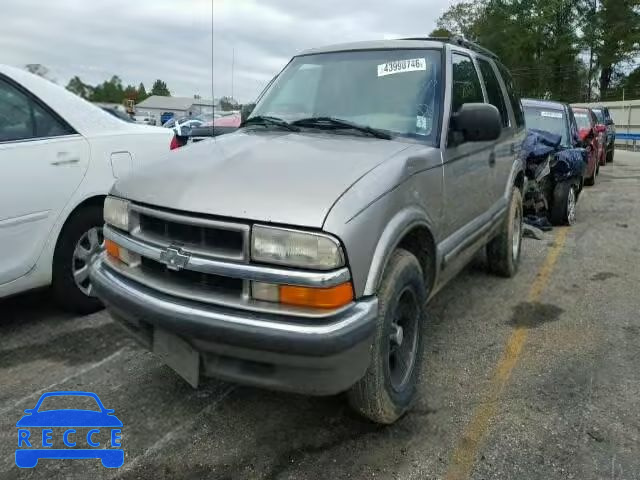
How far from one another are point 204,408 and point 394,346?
110cm

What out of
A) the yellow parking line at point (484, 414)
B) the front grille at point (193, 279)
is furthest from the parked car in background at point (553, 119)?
the front grille at point (193, 279)

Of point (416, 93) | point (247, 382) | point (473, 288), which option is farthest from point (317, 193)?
point (473, 288)

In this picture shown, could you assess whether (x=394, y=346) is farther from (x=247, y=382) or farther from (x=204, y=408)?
(x=204, y=408)

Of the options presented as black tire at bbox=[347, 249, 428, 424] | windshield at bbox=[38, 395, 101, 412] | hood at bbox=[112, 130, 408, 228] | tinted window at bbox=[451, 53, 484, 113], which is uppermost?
tinted window at bbox=[451, 53, 484, 113]

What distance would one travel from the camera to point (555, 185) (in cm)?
794

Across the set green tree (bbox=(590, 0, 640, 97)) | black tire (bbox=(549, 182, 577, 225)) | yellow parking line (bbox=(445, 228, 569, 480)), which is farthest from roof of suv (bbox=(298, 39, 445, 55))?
green tree (bbox=(590, 0, 640, 97))

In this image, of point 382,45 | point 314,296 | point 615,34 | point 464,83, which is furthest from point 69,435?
point 615,34

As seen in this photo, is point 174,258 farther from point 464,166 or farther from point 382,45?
point 382,45

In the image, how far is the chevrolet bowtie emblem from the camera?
248 centimetres

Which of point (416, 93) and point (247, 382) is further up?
point (416, 93)

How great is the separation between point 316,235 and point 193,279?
2.06 feet

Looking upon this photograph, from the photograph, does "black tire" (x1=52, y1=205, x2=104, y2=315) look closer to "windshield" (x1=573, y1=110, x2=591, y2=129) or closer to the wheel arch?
the wheel arch

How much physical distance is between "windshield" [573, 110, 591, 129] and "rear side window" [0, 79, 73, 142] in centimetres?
1185

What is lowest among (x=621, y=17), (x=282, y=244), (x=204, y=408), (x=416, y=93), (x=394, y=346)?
(x=204, y=408)
